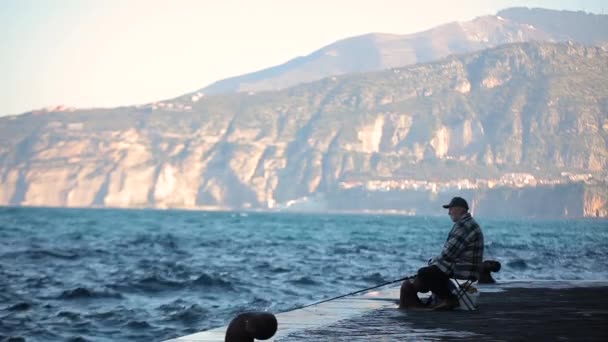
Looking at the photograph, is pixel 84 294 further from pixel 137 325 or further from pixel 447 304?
pixel 447 304

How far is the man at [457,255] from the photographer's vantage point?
13.6 meters

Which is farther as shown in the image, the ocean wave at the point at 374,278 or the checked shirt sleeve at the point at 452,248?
the ocean wave at the point at 374,278

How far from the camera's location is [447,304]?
14250 millimetres

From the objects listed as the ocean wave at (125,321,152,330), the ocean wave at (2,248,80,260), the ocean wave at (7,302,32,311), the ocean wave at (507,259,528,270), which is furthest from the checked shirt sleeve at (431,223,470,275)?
the ocean wave at (2,248,80,260)

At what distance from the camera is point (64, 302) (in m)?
23.7

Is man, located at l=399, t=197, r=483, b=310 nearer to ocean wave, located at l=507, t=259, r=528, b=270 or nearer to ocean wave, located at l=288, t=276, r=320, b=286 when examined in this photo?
ocean wave, located at l=288, t=276, r=320, b=286

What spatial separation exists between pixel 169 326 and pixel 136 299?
18.2 feet

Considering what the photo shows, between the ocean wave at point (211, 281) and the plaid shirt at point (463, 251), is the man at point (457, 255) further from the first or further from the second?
the ocean wave at point (211, 281)

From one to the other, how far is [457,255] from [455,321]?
1.00 meters

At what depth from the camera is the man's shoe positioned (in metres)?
14.2

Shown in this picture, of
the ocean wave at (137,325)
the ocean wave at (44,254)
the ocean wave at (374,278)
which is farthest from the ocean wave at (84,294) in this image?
the ocean wave at (44,254)

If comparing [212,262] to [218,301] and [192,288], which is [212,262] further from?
[218,301]

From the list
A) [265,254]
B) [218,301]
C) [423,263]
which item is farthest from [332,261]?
[218,301]

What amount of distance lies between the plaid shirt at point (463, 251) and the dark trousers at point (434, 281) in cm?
9
